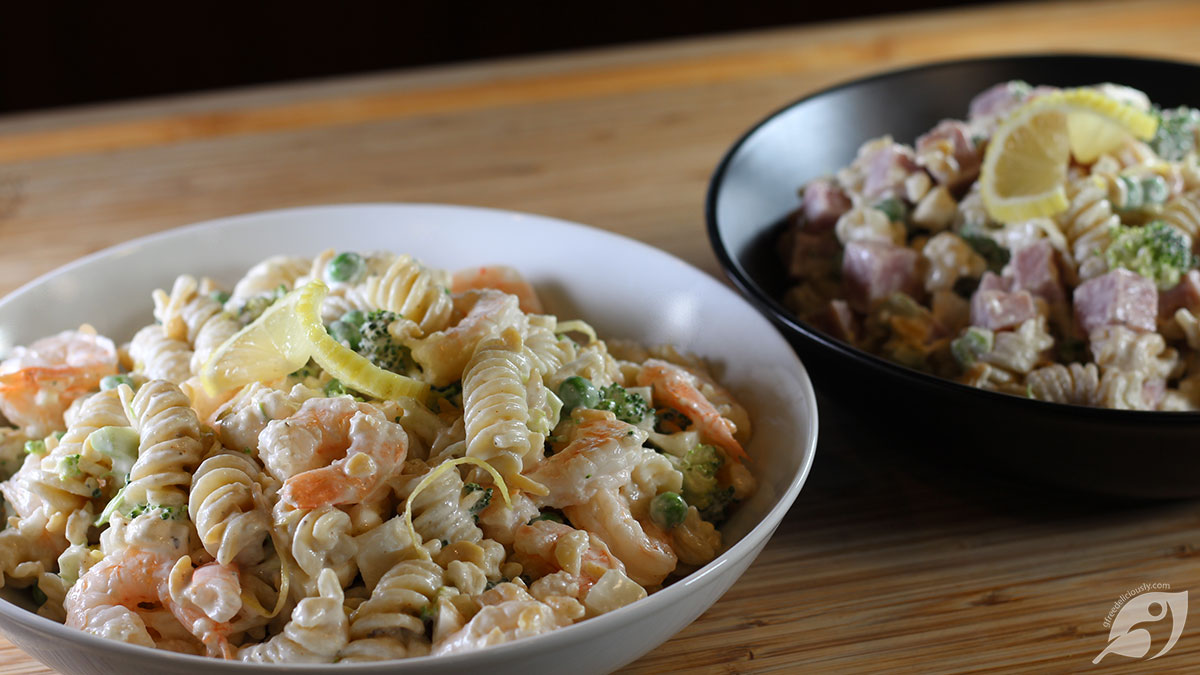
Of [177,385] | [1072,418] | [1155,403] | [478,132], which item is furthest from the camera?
[478,132]

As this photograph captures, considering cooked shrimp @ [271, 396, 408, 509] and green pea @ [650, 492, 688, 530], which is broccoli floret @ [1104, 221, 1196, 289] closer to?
green pea @ [650, 492, 688, 530]

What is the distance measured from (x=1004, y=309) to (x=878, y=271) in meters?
0.26

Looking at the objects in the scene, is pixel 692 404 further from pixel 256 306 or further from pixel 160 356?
pixel 160 356

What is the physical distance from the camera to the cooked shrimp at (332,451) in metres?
1.35

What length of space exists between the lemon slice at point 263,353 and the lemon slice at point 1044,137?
4.45 ft

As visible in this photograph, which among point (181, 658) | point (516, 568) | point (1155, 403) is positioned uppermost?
point (181, 658)

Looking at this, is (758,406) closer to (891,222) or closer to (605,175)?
(891,222)

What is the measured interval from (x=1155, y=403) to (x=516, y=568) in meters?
1.13

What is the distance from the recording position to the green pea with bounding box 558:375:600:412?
5.17ft

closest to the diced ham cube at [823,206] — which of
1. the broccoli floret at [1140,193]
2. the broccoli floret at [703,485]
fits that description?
the broccoli floret at [1140,193]

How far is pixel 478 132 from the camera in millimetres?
3207

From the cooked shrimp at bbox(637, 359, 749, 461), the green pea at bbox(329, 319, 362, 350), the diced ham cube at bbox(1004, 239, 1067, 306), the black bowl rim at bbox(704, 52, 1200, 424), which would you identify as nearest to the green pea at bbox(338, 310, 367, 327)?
the green pea at bbox(329, 319, 362, 350)

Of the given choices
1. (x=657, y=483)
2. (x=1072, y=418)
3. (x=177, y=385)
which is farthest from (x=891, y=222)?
(x=177, y=385)

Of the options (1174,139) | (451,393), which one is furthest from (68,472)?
→ (1174,139)
